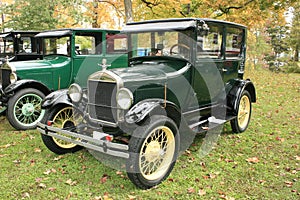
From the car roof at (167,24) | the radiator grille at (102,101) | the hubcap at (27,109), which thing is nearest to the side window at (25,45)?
the hubcap at (27,109)

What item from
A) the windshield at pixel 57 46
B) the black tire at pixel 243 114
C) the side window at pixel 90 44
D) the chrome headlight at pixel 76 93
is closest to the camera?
the chrome headlight at pixel 76 93

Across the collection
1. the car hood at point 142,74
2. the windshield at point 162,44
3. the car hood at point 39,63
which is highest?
the windshield at point 162,44

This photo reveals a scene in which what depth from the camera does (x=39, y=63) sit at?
6359 mm

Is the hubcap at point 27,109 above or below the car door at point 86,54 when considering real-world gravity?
below

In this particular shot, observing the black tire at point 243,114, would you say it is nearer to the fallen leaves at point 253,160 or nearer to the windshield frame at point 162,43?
the fallen leaves at point 253,160

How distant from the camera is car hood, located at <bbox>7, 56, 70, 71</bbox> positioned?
606cm

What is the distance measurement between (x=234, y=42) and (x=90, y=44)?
3532mm

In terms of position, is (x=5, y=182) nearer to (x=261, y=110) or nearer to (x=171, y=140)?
(x=171, y=140)

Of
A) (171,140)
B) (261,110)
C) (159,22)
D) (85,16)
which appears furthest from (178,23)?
(85,16)

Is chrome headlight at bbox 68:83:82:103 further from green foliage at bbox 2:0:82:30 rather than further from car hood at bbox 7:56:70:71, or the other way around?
green foliage at bbox 2:0:82:30

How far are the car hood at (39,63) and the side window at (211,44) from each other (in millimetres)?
3461

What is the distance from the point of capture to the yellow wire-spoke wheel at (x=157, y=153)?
350 centimetres

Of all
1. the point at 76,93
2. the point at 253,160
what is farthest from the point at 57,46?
the point at 253,160

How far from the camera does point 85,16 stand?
1623 cm
